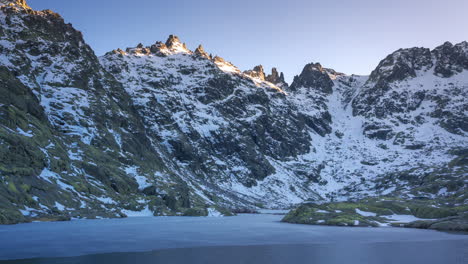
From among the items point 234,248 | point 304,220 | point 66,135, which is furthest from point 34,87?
point 234,248

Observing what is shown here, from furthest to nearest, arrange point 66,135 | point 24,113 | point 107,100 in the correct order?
point 107,100
point 66,135
point 24,113

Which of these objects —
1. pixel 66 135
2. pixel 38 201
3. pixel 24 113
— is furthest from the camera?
pixel 66 135

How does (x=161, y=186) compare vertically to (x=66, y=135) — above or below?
below

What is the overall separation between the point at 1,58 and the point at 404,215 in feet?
591

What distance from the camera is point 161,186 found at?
146250mm

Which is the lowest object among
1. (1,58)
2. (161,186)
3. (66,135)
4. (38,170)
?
(161,186)

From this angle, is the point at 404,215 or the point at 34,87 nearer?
the point at 404,215

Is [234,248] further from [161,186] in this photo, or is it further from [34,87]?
[34,87]

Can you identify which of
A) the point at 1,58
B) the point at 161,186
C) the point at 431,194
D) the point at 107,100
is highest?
the point at 1,58

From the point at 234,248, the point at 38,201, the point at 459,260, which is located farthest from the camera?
the point at 38,201

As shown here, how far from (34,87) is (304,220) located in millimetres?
138526

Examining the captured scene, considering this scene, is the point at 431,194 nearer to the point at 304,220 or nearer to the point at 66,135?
the point at 304,220

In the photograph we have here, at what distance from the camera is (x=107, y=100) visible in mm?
194750

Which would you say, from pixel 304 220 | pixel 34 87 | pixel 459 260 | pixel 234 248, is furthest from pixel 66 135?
pixel 459 260
